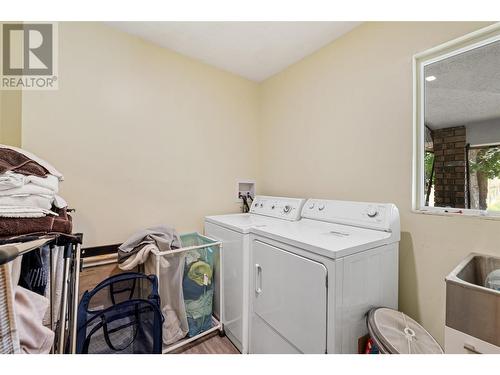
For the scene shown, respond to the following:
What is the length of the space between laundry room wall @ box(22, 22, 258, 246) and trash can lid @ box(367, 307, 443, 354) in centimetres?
163

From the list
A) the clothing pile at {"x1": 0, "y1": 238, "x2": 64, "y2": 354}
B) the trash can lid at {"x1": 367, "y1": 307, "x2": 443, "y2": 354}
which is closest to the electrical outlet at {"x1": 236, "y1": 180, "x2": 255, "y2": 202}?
the trash can lid at {"x1": 367, "y1": 307, "x2": 443, "y2": 354}

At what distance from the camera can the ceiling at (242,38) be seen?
69.2 inches

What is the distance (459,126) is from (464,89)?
0.22 metres

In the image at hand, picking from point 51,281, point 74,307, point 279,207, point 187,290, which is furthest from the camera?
point 279,207

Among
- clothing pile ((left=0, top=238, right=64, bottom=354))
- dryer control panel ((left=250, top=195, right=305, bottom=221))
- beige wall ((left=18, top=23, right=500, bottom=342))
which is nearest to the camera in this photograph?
clothing pile ((left=0, top=238, right=64, bottom=354))

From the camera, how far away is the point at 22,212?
85 cm

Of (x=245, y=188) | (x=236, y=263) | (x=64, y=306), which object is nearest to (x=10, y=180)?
(x=64, y=306)

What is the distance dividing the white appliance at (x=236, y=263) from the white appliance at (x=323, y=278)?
7 centimetres

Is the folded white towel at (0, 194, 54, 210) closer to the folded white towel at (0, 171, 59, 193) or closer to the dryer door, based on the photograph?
the folded white towel at (0, 171, 59, 193)

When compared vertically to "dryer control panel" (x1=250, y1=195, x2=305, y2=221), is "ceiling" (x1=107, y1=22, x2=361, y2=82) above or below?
above

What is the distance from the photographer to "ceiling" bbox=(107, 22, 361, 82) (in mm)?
1758

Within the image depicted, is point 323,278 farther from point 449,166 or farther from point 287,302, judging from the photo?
point 449,166

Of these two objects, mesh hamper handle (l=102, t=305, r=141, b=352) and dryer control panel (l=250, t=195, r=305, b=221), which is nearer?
mesh hamper handle (l=102, t=305, r=141, b=352)
